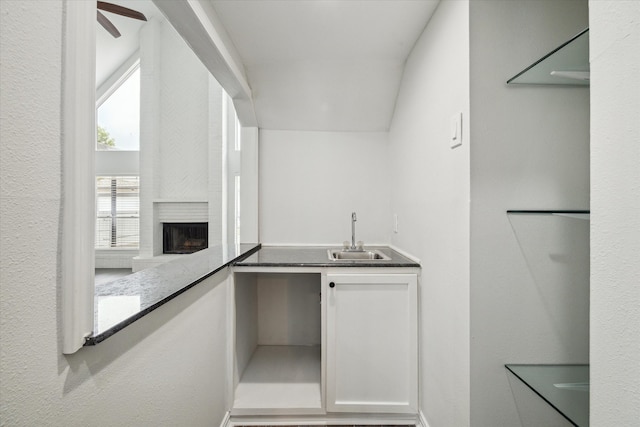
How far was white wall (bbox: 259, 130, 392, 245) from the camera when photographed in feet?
8.75

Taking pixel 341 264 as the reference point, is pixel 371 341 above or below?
below

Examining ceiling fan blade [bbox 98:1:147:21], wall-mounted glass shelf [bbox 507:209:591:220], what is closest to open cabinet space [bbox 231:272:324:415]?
wall-mounted glass shelf [bbox 507:209:591:220]

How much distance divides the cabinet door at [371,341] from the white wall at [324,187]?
0.89 m

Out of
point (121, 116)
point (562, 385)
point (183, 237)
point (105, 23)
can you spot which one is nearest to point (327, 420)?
point (562, 385)

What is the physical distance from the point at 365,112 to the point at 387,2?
96 cm

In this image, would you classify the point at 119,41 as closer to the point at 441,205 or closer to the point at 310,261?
the point at 310,261

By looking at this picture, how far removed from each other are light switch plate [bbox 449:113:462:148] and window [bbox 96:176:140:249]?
5.13m

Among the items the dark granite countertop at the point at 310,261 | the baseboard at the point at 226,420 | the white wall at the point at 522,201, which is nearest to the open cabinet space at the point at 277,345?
the baseboard at the point at 226,420

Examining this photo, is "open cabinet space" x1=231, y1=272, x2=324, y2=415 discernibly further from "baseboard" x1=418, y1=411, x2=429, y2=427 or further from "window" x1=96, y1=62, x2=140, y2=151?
"window" x1=96, y1=62, x2=140, y2=151

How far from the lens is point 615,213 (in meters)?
0.58

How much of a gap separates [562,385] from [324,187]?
1999 millimetres

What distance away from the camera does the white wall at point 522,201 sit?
3.74ft

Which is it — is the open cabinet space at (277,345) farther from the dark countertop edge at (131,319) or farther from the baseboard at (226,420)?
the dark countertop edge at (131,319)

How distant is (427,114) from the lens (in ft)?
5.40
